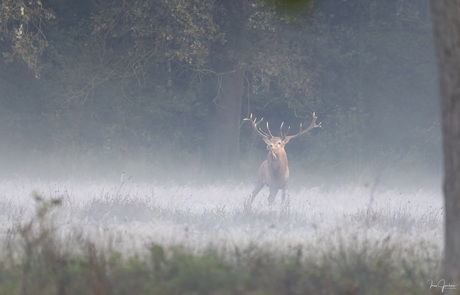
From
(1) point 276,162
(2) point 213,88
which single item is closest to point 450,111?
(1) point 276,162

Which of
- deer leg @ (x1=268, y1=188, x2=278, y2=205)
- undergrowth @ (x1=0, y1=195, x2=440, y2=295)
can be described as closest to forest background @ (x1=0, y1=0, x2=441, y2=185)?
deer leg @ (x1=268, y1=188, x2=278, y2=205)

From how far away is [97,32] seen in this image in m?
22.1

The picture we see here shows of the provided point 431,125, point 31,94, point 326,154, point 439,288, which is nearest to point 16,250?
point 439,288

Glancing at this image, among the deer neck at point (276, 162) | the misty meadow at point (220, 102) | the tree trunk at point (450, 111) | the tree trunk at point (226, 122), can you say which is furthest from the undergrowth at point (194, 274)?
the tree trunk at point (226, 122)

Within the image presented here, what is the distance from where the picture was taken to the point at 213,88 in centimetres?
2395

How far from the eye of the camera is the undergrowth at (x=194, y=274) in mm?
5434

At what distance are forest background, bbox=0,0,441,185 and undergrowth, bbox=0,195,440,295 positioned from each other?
1469 centimetres

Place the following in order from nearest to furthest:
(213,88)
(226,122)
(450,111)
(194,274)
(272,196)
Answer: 1. (194,274)
2. (450,111)
3. (272,196)
4. (226,122)
5. (213,88)

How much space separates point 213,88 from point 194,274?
18506mm

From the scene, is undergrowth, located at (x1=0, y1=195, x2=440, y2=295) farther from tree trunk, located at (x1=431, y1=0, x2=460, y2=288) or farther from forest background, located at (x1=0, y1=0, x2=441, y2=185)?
forest background, located at (x1=0, y1=0, x2=441, y2=185)

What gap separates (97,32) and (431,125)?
481 inches

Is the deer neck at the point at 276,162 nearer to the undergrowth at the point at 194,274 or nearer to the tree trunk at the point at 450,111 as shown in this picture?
the undergrowth at the point at 194,274

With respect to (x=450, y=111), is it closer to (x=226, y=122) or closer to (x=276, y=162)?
(x=276, y=162)

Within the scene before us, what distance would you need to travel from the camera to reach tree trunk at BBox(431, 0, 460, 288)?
5.88 m
